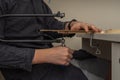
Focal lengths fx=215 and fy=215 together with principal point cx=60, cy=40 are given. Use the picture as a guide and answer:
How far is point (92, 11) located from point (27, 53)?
3.68 ft

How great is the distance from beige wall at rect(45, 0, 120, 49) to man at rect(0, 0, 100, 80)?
0.78 metres

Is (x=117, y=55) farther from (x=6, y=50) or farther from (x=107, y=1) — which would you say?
(x=107, y=1)

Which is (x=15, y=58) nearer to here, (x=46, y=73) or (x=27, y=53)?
(x=27, y=53)

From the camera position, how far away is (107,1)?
71.0 inches

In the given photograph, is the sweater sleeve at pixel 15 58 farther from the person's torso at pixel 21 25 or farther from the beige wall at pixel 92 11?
the beige wall at pixel 92 11

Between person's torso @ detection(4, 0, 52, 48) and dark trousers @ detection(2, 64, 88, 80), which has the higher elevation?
person's torso @ detection(4, 0, 52, 48)

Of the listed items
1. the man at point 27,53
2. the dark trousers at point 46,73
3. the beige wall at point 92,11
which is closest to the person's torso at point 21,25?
the man at point 27,53

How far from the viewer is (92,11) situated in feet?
5.90

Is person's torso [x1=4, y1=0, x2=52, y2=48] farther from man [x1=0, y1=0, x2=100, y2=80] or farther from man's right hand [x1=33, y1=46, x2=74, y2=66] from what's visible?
man's right hand [x1=33, y1=46, x2=74, y2=66]

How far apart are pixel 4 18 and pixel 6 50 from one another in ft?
0.47

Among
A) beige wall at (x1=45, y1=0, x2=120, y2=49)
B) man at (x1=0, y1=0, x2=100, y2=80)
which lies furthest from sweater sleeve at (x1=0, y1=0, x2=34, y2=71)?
beige wall at (x1=45, y1=0, x2=120, y2=49)

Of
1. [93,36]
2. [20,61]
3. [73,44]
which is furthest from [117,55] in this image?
[73,44]

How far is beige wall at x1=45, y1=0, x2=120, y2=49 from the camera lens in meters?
1.75

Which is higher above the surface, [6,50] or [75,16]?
[75,16]
